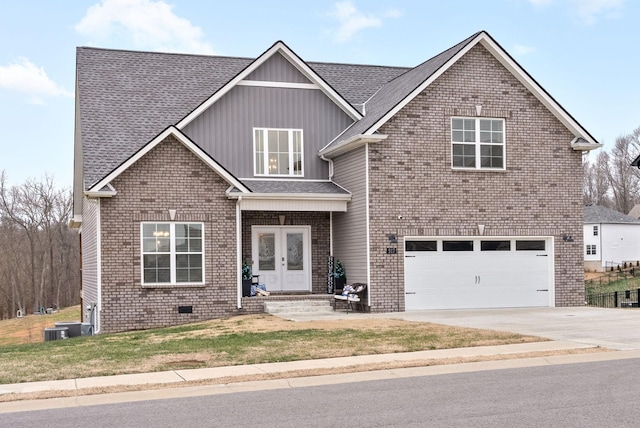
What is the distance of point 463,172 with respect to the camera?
79.6ft

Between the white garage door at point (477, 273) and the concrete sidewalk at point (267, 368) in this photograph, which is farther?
the white garage door at point (477, 273)

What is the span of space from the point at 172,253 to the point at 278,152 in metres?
5.37

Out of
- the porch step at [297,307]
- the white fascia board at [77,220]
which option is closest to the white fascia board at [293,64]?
the porch step at [297,307]

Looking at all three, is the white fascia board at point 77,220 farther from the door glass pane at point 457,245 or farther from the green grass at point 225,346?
Result: the door glass pane at point 457,245

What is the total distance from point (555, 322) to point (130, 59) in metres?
18.0

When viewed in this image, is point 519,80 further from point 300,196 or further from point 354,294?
point 354,294

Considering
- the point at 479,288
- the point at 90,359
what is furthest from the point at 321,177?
the point at 90,359

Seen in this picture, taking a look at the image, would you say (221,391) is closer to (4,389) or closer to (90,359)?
(4,389)

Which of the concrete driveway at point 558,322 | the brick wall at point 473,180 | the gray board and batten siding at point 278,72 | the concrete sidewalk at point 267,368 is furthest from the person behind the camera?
the gray board and batten siding at point 278,72

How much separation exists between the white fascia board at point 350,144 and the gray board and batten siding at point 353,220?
198 millimetres

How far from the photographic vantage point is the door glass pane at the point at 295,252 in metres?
25.4

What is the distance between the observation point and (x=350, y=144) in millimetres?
23766

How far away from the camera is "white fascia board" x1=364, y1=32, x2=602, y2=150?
77.5 ft

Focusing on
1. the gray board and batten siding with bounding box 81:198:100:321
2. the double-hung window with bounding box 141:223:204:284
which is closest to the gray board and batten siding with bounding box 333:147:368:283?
the double-hung window with bounding box 141:223:204:284
